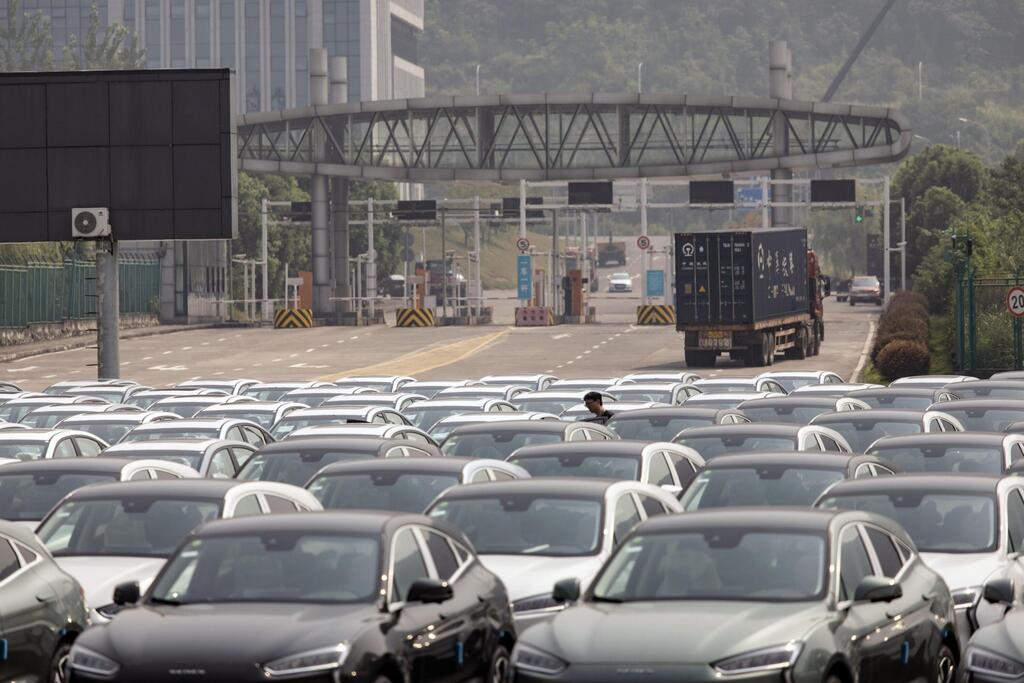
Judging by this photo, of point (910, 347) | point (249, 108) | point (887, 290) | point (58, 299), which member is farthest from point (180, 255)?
point (249, 108)

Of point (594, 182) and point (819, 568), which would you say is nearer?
point (819, 568)

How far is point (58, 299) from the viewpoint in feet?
265

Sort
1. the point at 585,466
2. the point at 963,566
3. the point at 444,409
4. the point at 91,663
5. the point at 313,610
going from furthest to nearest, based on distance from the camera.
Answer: the point at 444,409
the point at 585,466
the point at 963,566
the point at 313,610
the point at 91,663

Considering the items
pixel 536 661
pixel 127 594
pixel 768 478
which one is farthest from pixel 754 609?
pixel 768 478

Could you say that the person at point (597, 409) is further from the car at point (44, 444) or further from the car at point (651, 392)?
the car at point (651, 392)

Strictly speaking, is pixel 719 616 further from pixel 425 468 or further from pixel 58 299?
pixel 58 299

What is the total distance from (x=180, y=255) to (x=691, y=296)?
39274 millimetres

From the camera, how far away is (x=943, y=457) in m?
16.8

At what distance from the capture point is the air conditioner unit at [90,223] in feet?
127

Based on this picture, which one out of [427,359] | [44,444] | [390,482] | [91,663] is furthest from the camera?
[427,359]

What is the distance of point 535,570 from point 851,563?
94.8 inches

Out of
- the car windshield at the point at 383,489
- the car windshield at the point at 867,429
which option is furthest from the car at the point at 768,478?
the car windshield at the point at 867,429

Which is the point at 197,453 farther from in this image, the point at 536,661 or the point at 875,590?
the point at 875,590

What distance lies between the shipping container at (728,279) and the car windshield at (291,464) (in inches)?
1627
